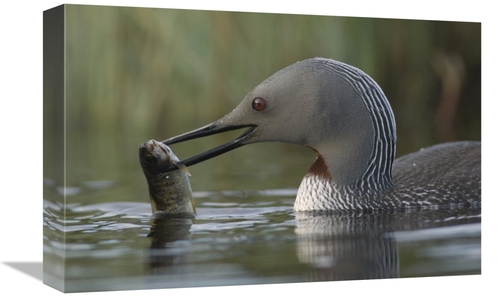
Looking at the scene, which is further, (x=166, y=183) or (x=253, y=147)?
(x=253, y=147)

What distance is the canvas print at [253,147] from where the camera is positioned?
661 cm

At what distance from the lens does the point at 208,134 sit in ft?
23.2

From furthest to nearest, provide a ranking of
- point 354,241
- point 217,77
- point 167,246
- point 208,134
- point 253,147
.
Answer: point 253,147
point 217,77
point 208,134
point 354,241
point 167,246

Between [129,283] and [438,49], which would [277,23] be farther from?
[129,283]

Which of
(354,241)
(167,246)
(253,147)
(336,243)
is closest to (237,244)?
(167,246)

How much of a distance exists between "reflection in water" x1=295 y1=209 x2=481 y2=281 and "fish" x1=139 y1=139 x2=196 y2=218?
770mm

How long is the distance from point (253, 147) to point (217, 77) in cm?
77

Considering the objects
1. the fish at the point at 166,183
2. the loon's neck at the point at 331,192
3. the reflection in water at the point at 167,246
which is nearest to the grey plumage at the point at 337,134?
the loon's neck at the point at 331,192

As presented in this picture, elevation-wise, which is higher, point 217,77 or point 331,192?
point 217,77

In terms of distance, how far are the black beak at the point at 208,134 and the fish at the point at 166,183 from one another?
0.05 metres

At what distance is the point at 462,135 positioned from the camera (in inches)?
305

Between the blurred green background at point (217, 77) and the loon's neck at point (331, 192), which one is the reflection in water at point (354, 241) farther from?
the blurred green background at point (217, 77)

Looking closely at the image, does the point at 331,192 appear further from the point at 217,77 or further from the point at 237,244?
the point at 217,77

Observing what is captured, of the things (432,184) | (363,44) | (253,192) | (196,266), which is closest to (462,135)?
(432,184)
